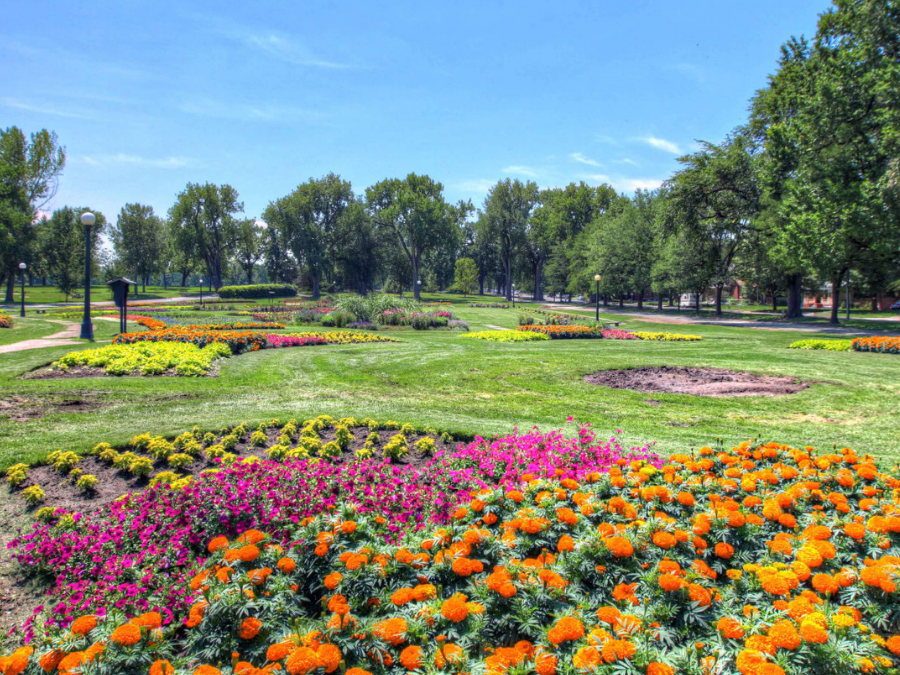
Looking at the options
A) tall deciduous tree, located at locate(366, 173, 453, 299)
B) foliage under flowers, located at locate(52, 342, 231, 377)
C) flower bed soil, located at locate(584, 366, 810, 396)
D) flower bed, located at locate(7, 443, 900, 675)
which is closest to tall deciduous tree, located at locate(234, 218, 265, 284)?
tall deciduous tree, located at locate(366, 173, 453, 299)

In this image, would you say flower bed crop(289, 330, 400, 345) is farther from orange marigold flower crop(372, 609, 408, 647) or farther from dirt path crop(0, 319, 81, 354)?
orange marigold flower crop(372, 609, 408, 647)

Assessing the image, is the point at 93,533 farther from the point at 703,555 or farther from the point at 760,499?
the point at 760,499

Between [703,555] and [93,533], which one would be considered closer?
[703,555]

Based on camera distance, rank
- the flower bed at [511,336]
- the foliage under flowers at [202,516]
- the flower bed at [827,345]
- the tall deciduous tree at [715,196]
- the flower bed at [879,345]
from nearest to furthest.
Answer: the foliage under flowers at [202,516]
the flower bed at [879,345]
the flower bed at [827,345]
the flower bed at [511,336]
the tall deciduous tree at [715,196]

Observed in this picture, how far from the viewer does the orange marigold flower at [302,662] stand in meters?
1.79

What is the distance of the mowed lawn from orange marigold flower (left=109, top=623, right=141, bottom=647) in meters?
3.90

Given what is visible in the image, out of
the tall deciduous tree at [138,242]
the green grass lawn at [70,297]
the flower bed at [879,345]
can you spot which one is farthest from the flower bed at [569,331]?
the tall deciduous tree at [138,242]

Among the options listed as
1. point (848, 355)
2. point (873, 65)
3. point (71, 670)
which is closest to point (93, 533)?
point (71, 670)

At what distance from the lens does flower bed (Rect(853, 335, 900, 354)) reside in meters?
13.1

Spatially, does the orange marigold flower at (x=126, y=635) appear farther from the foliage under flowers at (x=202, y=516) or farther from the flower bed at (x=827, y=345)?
the flower bed at (x=827, y=345)

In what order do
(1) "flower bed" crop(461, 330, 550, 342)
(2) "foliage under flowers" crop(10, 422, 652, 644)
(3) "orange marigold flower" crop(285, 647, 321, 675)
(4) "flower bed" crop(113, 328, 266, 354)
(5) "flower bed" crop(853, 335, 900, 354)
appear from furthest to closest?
(1) "flower bed" crop(461, 330, 550, 342) → (5) "flower bed" crop(853, 335, 900, 354) → (4) "flower bed" crop(113, 328, 266, 354) → (2) "foliage under flowers" crop(10, 422, 652, 644) → (3) "orange marigold flower" crop(285, 647, 321, 675)

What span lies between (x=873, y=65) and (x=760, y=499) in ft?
85.6

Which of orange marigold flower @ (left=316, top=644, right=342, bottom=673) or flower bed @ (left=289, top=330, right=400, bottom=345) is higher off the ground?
flower bed @ (left=289, top=330, right=400, bottom=345)

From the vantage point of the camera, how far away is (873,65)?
20.0 meters
